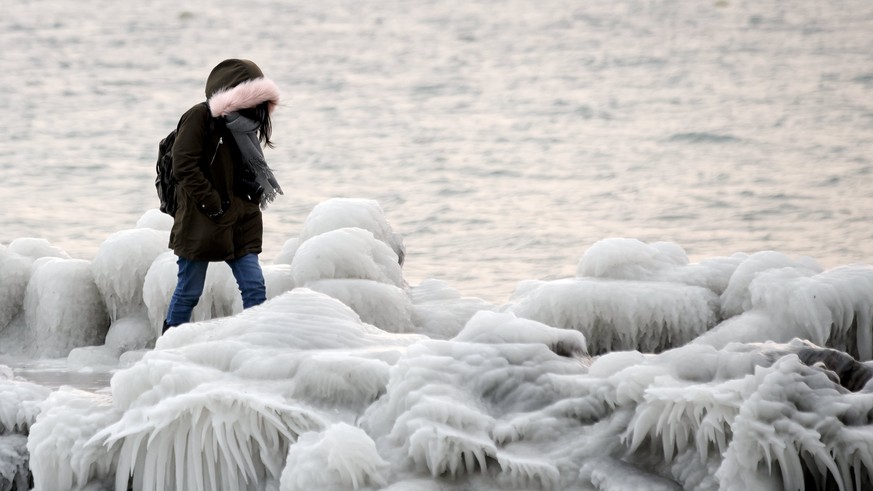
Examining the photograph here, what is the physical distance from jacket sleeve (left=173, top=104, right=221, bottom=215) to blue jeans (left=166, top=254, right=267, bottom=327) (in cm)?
43

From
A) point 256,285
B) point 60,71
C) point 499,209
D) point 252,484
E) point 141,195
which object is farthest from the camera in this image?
point 60,71

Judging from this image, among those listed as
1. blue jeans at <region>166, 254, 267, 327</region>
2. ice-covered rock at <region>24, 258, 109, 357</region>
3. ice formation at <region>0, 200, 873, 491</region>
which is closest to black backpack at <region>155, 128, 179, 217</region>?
blue jeans at <region>166, 254, 267, 327</region>

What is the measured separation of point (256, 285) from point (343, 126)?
1467 centimetres

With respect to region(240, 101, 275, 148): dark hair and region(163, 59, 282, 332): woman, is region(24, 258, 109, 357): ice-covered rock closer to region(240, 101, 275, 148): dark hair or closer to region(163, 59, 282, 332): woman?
region(163, 59, 282, 332): woman

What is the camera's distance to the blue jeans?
7.54 m

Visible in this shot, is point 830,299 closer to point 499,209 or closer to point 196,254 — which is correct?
point 196,254

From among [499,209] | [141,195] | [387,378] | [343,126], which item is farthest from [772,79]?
[387,378]

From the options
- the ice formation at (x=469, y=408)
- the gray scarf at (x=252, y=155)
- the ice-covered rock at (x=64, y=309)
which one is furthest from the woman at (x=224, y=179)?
the ice-covered rock at (x=64, y=309)

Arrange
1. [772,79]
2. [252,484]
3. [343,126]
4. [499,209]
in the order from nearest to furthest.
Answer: [252,484]
[499,209]
[343,126]
[772,79]

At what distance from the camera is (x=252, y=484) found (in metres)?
5.99

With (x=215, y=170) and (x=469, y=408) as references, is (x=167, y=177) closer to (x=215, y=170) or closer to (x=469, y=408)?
(x=215, y=170)

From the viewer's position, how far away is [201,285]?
7.59m

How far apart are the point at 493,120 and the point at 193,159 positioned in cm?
1544

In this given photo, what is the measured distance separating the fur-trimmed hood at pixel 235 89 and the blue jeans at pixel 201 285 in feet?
2.78
